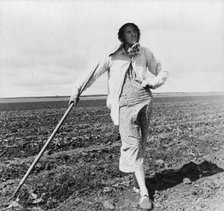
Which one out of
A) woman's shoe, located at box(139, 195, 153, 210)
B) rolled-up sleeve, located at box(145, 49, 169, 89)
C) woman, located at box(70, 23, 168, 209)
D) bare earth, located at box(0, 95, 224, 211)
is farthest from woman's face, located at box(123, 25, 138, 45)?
bare earth, located at box(0, 95, 224, 211)

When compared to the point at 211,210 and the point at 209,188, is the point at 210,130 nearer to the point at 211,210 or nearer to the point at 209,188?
the point at 209,188

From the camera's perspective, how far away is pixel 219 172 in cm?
539

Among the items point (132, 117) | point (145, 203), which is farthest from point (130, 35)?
point (145, 203)

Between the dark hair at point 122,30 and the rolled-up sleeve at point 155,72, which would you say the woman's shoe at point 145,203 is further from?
the dark hair at point 122,30

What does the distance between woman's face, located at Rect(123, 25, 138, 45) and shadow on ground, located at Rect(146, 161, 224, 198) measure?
6.39ft

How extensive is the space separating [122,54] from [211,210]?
2.07 meters

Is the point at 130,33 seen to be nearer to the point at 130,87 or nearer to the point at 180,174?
the point at 130,87

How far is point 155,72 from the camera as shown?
4.08m

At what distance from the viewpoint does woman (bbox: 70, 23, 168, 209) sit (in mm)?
3939

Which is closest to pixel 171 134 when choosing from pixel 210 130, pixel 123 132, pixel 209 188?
pixel 210 130

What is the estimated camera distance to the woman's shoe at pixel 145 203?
12.6 feet

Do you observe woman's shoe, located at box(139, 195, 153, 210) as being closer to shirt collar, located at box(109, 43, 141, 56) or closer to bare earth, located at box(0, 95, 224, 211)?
bare earth, located at box(0, 95, 224, 211)

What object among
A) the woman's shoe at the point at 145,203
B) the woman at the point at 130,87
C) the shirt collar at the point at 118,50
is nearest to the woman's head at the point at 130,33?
the woman at the point at 130,87

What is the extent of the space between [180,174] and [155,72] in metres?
1.99
